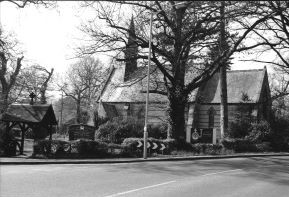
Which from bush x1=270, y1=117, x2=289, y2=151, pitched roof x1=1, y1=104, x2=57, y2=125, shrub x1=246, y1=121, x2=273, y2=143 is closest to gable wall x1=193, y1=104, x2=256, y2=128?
bush x1=270, y1=117, x2=289, y2=151

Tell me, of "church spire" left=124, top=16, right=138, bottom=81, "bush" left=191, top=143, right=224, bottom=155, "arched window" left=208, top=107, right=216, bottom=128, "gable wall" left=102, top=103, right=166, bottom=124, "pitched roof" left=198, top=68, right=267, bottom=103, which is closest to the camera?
"church spire" left=124, top=16, right=138, bottom=81

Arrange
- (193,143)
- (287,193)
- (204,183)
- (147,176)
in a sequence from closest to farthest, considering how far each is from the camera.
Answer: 1. (287,193)
2. (204,183)
3. (147,176)
4. (193,143)

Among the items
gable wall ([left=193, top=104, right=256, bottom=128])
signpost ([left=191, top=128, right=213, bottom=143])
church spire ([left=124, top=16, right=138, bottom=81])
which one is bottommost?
signpost ([left=191, top=128, right=213, bottom=143])

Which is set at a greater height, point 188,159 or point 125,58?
point 125,58

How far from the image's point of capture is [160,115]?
56.6m

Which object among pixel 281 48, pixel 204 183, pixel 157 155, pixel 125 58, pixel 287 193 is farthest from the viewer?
pixel 125 58

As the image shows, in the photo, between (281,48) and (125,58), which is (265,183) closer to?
(281,48)

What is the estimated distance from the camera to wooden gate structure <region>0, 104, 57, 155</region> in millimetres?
23391

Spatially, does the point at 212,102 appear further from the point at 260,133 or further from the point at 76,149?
the point at 76,149

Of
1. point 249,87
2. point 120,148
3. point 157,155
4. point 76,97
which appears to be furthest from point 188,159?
point 76,97

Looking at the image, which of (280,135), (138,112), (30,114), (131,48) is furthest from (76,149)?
(138,112)

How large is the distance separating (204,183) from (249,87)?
42634 mm

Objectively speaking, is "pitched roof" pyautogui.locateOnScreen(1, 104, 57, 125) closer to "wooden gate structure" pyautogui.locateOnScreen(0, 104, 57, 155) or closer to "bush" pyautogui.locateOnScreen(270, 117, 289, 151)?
"wooden gate structure" pyautogui.locateOnScreen(0, 104, 57, 155)

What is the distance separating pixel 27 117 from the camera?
2352 centimetres
